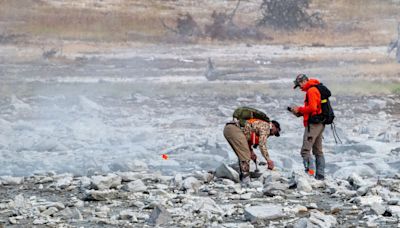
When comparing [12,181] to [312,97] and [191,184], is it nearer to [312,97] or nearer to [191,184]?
[191,184]

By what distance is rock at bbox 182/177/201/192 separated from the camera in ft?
43.1

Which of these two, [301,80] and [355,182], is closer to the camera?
[301,80]

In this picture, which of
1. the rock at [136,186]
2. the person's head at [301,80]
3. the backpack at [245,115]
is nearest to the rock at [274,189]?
the backpack at [245,115]

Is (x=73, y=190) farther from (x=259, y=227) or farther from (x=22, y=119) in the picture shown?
(x=22, y=119)

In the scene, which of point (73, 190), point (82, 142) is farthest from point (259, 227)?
point (82, 142)

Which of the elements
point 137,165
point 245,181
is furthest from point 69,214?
point 137,165

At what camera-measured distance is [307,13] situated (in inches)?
1489

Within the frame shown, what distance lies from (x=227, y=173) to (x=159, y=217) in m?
2.74

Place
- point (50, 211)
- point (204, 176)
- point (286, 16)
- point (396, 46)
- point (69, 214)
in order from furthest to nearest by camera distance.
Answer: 1. point (286, 16)
2. point (396, 46)
3. point (204, 176)
4. point (50, 211)
5. point (69, 214)

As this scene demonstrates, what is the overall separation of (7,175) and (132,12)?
21139 mm

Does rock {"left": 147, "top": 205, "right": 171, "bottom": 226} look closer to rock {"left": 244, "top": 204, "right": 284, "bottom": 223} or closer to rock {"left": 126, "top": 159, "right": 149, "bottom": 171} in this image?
rock {"left": 244, "top": 204, "right": 284, "bottom": 223}

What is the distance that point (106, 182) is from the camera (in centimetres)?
1313

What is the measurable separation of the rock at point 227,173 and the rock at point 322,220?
8.69ft

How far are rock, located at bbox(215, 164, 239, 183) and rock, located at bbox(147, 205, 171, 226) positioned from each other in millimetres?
2452
